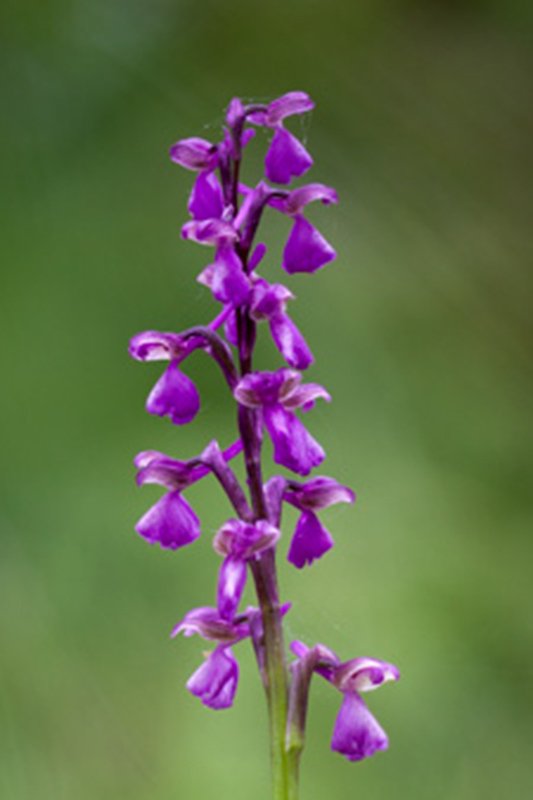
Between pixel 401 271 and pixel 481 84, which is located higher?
pixel 481 84

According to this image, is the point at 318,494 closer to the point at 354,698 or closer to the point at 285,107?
the point at 354,698

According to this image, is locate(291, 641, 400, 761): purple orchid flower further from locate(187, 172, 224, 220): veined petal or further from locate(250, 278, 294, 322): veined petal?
locate(187, 172, 224, 220): veined petal

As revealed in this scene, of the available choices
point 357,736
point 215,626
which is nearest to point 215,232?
point 215,626

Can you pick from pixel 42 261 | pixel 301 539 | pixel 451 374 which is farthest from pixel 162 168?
pixel 301 539

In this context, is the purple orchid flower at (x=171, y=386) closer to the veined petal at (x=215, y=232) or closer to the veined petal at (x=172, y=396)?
the veined petal at (x=172, y=396)

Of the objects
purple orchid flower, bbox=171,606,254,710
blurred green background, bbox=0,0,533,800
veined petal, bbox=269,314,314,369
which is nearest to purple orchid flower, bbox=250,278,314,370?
veined petal, bbox=269,314,314,369

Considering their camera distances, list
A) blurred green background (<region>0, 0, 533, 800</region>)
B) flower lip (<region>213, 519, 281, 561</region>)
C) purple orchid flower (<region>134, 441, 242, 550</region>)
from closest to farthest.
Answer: flower lip (<region>213, 519, 281, 561</region>) < purple orchid flower (<region>134, 441, 242, 550</region>) < blurred green background (<region>0, 0, 533, 800</region>)

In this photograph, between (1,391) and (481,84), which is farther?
(481,84)

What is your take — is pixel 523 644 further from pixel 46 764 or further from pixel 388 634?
pixel 46 764
